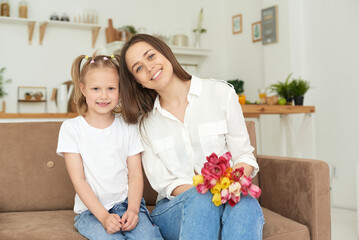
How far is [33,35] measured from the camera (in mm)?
4719

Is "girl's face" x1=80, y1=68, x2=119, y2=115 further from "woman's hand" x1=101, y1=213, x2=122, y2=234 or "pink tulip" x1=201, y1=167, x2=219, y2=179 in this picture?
"pink tulip" x1=201, y1=167, x2=219, y2=179

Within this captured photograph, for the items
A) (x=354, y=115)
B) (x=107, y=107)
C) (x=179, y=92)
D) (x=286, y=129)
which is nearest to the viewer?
(x=107, y=107)

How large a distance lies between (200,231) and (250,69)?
4230 mm

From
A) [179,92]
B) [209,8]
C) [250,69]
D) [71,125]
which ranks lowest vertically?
[71,125]

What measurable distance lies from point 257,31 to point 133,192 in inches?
155

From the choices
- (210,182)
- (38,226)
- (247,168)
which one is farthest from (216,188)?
(38,226)


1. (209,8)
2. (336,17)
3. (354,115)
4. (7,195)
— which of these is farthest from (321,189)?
(209,8)

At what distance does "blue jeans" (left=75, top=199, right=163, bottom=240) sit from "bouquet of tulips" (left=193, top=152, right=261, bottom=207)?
0.31 m

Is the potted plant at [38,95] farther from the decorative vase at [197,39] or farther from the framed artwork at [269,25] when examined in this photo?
the framed artwork at [269,25]

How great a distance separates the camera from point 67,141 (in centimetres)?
161

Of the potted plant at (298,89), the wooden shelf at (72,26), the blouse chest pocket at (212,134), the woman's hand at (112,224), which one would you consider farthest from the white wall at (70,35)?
the woman's hand at (112,224)

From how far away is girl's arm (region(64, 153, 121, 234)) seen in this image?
1.44 metres

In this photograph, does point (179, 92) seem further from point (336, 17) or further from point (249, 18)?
point (249, 18)

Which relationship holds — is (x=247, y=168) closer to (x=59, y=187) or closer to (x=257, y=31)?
(x=59, y=187)
